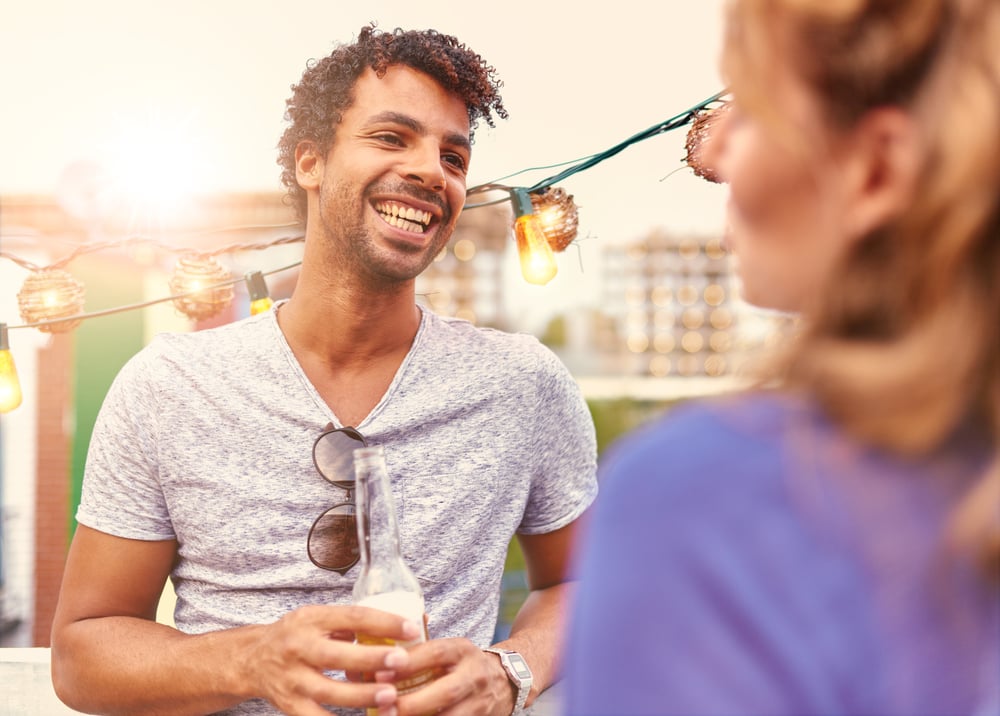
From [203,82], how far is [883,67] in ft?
23.8

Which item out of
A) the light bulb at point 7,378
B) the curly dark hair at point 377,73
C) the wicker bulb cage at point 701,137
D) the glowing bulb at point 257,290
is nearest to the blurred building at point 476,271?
the light bulb at point 7,378

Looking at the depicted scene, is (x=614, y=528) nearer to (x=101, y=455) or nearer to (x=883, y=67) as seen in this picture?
(x=883, y=67)

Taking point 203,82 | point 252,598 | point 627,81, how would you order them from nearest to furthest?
1. point 252,598
2. point 203,82
3. point 627,81

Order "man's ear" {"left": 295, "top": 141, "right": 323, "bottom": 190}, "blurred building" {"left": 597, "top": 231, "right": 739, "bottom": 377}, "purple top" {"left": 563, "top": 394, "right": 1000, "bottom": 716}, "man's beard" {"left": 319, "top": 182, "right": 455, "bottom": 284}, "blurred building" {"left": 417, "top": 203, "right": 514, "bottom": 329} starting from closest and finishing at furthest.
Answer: "purple top" {"left": 563, "top": 394, "right": 1000, "bottom": 716}, "man's beard" {"left": 319, "top": 182, "right": 455, "bottom": 284}, "man's ear" {"left": 295, "top": 141, "right": 323, "bottom": 190}, "blurred building" {"left": 417, "top": 203, "right": 514, "bottom": 329}, "blurred building" {"left": 597, "top": 231, "right": 739, "bottom": 377}

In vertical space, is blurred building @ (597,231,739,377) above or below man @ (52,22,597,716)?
below

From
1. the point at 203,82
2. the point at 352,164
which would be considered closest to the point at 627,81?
the point at 203,82

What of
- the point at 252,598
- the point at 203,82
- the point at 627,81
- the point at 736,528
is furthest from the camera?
the point at 627,81

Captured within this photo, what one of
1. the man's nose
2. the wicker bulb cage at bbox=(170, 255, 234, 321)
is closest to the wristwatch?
the man's nose

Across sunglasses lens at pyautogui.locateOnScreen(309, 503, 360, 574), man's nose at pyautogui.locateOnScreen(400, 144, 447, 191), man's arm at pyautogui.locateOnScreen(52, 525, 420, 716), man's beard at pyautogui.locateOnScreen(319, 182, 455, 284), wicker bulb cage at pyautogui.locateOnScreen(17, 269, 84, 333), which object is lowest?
man's arm at pyautogui.locateOnScreen(52, 525, 420, 716)

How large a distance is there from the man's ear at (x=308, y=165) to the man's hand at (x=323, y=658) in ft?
3.57

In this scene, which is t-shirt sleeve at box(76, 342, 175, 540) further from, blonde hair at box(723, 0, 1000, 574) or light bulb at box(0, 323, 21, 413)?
blonde hair at box(723, 0, 1000, 574)

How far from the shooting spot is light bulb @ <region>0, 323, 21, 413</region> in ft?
7.98

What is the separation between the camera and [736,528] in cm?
45

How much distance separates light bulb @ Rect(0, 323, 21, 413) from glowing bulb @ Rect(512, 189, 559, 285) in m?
1.45
